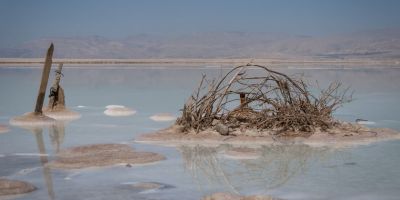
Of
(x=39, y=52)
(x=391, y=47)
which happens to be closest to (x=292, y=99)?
(x=391, y=47)

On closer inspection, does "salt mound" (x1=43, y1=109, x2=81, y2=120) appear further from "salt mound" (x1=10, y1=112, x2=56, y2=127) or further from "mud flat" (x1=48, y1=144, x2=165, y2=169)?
"mud flat" (x1=48, y1=144, x2=165, y2=169)

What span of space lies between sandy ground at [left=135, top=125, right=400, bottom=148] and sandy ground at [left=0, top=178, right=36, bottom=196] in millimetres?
4018

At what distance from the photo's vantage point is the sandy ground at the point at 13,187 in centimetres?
800

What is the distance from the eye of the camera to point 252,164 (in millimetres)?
A: 10023

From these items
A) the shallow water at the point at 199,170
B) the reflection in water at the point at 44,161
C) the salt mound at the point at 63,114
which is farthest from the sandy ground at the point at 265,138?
the salt mound at the point at 63,114

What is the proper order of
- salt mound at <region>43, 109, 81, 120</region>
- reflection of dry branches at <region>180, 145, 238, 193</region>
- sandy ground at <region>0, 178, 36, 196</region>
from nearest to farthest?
sandy ground at <region>0, 178, 36, 196</region> → reflection of dry branches at <region>180, 145, 238, 193</region> → salt mound at <region>43, 109, 81, 120</region>

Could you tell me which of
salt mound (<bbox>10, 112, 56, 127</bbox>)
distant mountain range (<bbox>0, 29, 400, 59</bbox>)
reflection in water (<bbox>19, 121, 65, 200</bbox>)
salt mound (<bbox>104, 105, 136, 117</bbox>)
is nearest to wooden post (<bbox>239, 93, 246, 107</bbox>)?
reflection in water (<bbox>19, 121, 65, 200</bbox>)

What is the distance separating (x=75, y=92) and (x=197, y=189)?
1886 centimetres

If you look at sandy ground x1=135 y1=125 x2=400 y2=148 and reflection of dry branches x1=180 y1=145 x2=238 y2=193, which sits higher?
sandy ground x1=135 y1=125 x2=400 y2=148

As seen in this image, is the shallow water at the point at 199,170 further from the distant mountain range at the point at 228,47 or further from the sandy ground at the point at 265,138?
the distant mountain range at the point at 228,47

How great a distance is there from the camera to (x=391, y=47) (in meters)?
121

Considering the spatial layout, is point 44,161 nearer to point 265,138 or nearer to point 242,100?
point 265,138

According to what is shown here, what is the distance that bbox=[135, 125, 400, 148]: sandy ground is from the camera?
1204 cm

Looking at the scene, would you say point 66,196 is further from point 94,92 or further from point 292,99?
point 94,92
